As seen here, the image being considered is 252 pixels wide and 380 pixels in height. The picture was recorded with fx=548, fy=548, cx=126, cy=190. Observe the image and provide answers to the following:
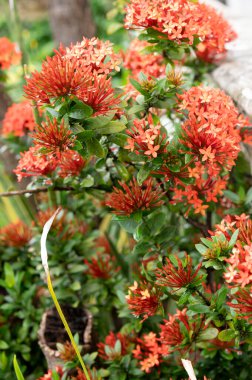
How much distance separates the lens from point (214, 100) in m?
1.33

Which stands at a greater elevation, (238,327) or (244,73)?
(244,73)

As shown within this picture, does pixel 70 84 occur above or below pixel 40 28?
above

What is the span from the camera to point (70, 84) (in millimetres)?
1204

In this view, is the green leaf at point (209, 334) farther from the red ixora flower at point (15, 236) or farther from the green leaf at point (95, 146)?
the red ixora flower at point (15, 236)

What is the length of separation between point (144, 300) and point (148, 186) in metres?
0.29

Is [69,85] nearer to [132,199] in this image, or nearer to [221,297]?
[132,199]

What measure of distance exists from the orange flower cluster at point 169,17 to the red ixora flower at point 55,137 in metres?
0.39

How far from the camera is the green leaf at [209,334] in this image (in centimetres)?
137

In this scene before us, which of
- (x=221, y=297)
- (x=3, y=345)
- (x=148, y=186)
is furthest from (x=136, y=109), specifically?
(x=3, y=345)

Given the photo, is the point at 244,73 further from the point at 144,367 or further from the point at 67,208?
the point at 144,367

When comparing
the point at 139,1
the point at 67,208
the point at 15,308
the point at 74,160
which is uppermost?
the point at 139,1

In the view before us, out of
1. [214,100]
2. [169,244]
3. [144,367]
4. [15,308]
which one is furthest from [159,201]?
[15,308]

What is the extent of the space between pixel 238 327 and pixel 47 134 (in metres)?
0.62

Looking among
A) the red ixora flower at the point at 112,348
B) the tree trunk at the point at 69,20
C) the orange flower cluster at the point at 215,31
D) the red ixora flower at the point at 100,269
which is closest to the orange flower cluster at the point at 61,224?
Result: the red ixora flower at the point at 100,269
